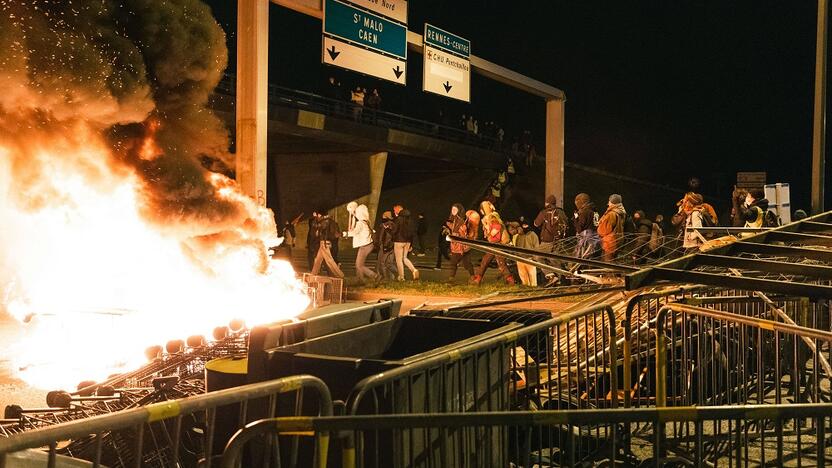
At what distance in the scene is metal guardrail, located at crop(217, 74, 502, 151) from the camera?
90.5ft

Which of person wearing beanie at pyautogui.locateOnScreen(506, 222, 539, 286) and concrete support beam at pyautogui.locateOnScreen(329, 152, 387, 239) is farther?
concrete support beam at pyautogui.locateOnScreen(329, 152, 387, 239)

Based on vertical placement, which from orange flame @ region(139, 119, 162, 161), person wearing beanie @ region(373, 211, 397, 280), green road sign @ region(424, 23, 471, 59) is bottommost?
person wearing beanie @ region(373, 211, 397, 280)

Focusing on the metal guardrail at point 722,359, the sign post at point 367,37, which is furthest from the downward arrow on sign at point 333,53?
the metal guardrail at point 722,359

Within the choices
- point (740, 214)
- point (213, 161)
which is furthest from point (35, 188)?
point (740, 214)

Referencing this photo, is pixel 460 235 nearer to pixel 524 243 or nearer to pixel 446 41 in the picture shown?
pixel 524 243

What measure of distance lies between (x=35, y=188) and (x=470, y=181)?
3213 centimetres

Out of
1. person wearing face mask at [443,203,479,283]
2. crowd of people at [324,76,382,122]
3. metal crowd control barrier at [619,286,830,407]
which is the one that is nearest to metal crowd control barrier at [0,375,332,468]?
metal crowd control barrier at [619,286,830,407]

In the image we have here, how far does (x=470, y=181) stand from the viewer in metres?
39.9

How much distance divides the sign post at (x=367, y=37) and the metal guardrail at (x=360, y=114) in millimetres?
11857

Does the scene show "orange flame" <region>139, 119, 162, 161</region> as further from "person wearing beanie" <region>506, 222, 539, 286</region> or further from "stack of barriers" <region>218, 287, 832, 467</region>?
"person wearing beanie" <region>506, 222, 539, 286</region>

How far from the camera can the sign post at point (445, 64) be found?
17172 millimetres

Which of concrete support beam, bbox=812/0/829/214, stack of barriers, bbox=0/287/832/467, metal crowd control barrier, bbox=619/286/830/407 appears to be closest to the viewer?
stack of barriers, bbox=0/287/832/467

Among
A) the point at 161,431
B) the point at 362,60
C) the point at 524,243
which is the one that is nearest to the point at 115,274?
the point at 161,431

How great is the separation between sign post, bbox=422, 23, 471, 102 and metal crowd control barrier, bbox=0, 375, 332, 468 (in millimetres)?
13279
